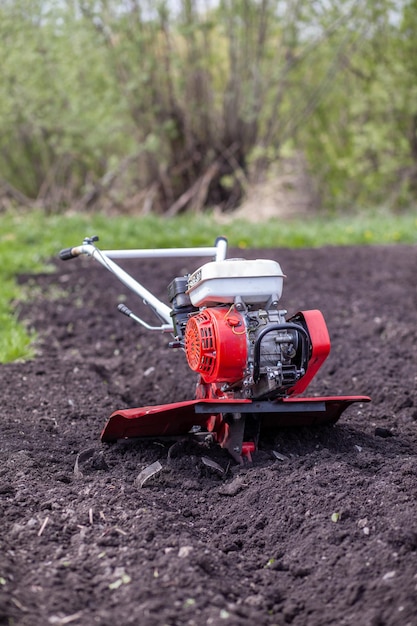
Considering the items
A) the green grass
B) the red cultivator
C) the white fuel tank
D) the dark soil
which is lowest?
the green grass

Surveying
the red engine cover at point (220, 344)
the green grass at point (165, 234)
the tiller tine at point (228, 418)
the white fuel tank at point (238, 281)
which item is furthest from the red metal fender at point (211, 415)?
the green grass at point (165, 234)

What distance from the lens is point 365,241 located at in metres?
11.0

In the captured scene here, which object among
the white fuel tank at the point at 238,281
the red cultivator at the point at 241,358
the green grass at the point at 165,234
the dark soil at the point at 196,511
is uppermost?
the white fuel tank at the point at 238,281

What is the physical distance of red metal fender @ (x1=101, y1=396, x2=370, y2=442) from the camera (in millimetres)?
3473

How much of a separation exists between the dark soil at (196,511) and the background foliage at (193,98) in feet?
29.3

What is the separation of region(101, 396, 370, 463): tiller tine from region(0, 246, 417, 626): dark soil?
0.26 feet

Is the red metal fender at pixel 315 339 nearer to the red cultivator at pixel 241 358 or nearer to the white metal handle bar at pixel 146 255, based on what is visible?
the red cultivator at pixel 241 358

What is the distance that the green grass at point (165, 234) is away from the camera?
380 inches

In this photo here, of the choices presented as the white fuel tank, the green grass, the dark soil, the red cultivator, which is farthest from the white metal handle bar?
the green grass

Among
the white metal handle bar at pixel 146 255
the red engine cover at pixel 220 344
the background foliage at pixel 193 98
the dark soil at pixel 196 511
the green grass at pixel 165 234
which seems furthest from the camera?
the background foliage at pixel 193 98

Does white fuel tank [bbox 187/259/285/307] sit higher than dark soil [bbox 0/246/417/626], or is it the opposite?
white fuel tank [bbox 187/259/285/307]

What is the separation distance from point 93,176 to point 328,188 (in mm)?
4741

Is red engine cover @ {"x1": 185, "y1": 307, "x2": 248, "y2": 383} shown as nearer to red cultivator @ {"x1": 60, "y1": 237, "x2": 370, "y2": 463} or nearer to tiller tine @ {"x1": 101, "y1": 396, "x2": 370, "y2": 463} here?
red cultivator @ {"x1": 60, "y1": 237, "x2": 370, "y2": 463}

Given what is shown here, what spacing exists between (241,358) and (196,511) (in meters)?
0.66
